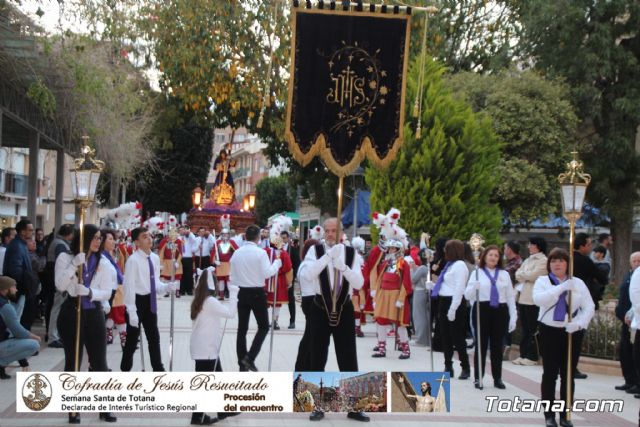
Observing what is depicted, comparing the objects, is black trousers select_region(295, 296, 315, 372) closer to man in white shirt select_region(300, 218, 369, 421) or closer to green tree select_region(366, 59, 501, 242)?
man in white shirt select_region(300, 218, 369, 421)

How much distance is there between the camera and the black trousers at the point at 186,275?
27.7m

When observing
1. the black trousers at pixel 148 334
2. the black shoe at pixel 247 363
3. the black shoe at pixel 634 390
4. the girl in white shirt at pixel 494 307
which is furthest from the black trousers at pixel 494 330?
the black trousers at pixel 148 334

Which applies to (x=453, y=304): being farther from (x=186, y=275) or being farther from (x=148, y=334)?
(x=186, y=275)

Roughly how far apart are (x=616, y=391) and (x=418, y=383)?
464cm

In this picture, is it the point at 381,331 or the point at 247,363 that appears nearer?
the point at 247,363

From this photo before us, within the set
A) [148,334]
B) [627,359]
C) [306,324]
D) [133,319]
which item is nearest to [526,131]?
[627,359]

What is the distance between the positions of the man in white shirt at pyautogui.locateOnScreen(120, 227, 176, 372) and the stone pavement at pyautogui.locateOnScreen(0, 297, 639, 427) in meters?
1.01

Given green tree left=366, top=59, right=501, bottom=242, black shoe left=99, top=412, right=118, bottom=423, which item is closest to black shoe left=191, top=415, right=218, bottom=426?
black shoe left=99, top=412, right=118, bottom=423

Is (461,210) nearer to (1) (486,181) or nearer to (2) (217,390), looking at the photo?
(1) (486,181)

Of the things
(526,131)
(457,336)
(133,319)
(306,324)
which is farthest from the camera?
(526,131)

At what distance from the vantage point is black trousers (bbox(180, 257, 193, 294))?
27.7m

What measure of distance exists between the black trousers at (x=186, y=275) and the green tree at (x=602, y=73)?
12826 mm

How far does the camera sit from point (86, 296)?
30.1ft

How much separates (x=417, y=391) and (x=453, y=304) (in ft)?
11.8
